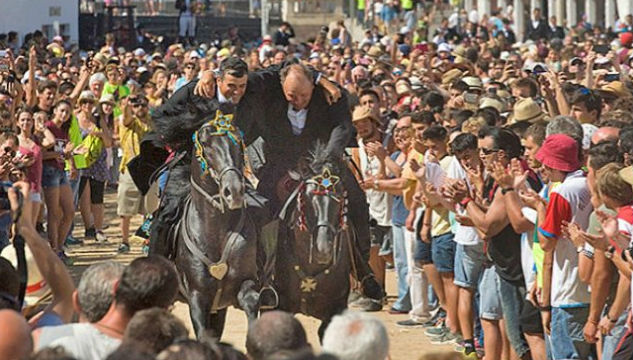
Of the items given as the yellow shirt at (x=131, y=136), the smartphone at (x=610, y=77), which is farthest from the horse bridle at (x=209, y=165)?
the yellow shirt at (x=131, y=136)

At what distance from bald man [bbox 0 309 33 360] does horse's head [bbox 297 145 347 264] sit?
172 inches

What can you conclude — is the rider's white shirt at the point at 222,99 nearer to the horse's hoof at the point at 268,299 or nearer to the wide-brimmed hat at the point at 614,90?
the horse's hoof at the point at 268,299

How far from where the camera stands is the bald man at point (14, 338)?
19.8ft

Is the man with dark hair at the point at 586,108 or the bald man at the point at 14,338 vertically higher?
the man with dark hair at the point at 586,108

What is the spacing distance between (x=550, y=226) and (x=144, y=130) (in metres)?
10.5

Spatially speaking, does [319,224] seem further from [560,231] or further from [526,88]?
[526,88]

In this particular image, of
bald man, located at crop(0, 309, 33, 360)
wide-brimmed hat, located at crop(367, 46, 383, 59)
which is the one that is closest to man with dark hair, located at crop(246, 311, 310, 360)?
bald man, located at crop(0, 309, 33, 360)

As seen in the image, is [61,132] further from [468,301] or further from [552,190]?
[552,190]

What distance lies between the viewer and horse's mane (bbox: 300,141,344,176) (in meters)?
10.5

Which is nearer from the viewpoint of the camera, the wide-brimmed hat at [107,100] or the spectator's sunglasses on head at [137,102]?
the spectator's sunglasses on head at [137,102]

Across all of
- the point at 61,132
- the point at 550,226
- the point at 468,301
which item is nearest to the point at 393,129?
the point at 468,301

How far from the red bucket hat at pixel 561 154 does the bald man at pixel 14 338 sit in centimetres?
453

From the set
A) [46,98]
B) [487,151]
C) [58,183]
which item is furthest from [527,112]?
[46,98]

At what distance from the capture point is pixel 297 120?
428 inches
